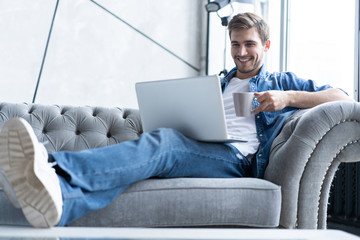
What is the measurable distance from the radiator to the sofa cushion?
1228mm

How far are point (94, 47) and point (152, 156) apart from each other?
2.00 metres

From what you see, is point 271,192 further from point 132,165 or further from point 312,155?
point 132,165

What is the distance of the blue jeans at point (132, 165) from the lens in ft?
3.75

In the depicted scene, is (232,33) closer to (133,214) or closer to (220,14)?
(133,214)

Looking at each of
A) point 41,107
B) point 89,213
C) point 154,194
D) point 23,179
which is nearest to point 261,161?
point 154,194

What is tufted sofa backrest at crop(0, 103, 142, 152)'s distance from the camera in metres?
2.00

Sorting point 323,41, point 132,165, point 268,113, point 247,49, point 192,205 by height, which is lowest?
point 192,205

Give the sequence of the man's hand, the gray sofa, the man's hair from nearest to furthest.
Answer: the gray sofa
the man's hand
the man's hair

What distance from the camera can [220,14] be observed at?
10.6 ft

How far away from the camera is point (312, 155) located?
4.65 ft

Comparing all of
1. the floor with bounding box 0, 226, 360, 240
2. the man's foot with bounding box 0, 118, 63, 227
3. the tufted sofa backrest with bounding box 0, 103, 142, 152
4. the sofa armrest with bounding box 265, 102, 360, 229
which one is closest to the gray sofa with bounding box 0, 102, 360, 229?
the sofa armrest with bounding box 265, 102, 360, 229

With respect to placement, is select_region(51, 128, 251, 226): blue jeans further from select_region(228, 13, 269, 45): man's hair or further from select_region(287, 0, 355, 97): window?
select_region(287, 0, 355, 97): window

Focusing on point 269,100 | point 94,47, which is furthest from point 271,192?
point 94,47

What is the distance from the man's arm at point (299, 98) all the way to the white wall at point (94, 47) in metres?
1.77
